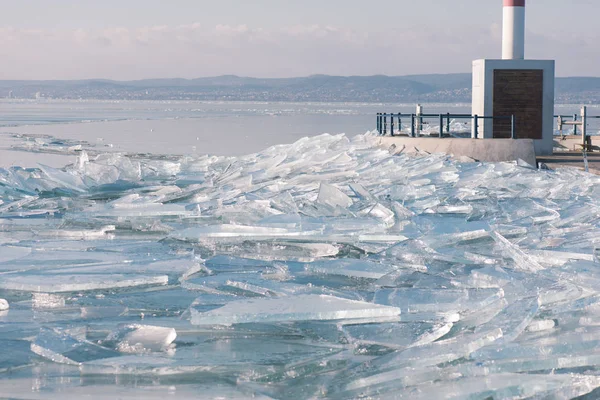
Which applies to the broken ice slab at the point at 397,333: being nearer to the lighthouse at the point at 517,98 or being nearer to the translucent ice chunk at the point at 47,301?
the translucent ice chunk at the point at 47,301

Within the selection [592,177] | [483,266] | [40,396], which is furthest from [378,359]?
[592,177]

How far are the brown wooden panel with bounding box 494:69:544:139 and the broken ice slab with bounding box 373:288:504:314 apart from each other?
15.3m

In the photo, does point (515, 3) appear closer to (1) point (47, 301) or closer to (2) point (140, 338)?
(1) point (47, 301)

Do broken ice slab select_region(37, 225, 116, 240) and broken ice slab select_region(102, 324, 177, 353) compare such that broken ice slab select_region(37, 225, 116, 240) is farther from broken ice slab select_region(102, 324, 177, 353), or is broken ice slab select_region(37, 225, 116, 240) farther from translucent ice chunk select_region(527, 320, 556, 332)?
translucent ice chunk select_region(527, 320, 556, 332)

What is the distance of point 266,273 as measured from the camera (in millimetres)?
7488

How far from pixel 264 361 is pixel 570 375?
1.66 m

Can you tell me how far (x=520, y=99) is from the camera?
21359 mm

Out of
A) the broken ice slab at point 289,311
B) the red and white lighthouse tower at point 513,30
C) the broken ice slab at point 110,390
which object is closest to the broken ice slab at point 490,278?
the broken ice slab at point 289,311

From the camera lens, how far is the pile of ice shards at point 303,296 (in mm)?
4793

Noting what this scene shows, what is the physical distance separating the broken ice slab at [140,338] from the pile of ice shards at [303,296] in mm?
17

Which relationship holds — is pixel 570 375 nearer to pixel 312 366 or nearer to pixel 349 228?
pixel 312 366

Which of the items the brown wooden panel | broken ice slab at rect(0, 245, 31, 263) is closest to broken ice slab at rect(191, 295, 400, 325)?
broken ice slab at rect(0, 245, 31, 263)

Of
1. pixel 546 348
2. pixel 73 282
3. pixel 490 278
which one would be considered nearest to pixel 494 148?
pixel 490 278

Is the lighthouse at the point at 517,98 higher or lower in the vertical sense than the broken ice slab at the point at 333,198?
higher
